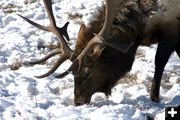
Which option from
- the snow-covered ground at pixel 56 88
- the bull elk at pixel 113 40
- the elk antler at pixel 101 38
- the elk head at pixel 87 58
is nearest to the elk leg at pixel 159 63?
the bull elk at pixel 113 40

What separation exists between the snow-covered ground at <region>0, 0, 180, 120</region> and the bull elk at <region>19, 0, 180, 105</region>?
27 centimetres

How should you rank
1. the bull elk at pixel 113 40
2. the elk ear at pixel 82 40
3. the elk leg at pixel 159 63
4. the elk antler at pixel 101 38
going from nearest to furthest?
the elk antler at pixel 101 38 < the bull elk at pixel 113 40 < the elk ear at pixel 82 40 < the elk leg at pixel 159 63

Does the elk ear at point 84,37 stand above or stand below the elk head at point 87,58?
above

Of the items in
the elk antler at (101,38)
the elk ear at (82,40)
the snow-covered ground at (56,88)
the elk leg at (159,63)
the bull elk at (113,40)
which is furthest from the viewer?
the elk leg at (159,63)

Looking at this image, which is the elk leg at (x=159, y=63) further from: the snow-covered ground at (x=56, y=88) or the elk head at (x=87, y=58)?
the elk head at (x=87, y=58)

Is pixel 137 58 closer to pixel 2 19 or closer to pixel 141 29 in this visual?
pixel 141 29

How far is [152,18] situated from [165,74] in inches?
52.1

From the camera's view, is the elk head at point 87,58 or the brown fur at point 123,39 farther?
the brown fur at point 123,39

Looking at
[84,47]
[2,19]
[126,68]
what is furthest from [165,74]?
[2,19]

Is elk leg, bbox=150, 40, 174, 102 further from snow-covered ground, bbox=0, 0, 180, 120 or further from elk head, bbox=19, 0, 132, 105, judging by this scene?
elk head, bbox=19, 0, 132, 105

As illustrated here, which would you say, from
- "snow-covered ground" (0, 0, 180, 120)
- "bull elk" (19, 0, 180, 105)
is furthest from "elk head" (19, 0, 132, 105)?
"snow-covered ground" (0, 0, 180, 120)

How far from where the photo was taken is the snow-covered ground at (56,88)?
237 inches

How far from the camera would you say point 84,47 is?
6.42 m

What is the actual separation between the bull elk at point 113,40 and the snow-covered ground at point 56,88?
275 millimetres
